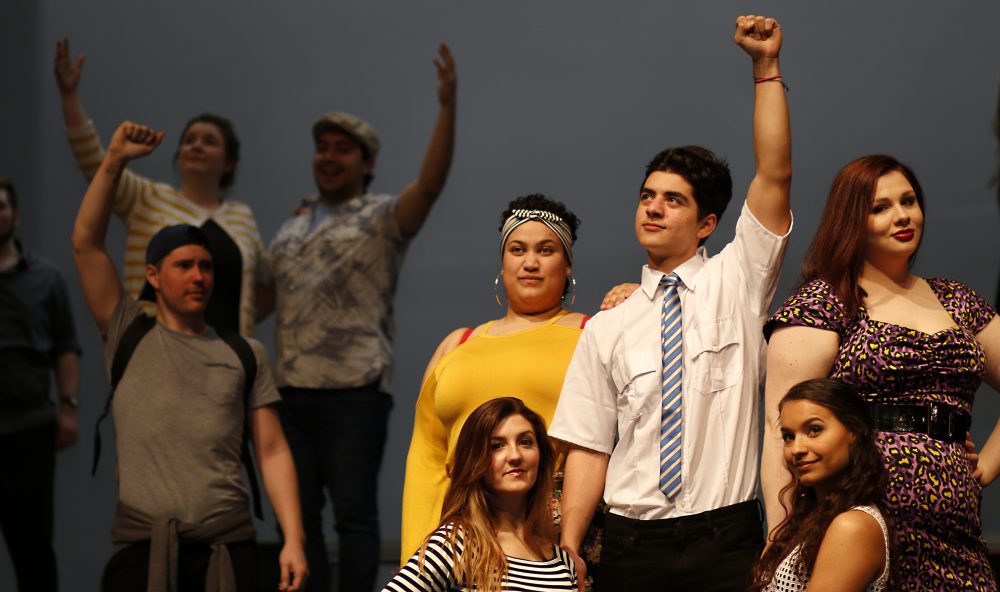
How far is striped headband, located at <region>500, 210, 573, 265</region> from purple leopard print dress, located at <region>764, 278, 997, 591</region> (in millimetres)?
695

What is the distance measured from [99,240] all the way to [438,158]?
1214 millimetres

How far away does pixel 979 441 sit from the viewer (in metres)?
5.05

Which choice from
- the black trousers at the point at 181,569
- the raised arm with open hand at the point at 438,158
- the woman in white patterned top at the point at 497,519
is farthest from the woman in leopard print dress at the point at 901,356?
the raised arm with open hand at the point at 438,158

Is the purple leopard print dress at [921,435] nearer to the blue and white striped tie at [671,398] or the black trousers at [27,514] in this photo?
the blue and white striped tie at [671,398]

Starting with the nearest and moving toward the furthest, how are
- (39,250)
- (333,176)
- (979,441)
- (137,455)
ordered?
(137,455), (333,176), (979,441), (39,250)

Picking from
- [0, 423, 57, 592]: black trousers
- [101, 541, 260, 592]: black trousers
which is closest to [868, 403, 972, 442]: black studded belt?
[101, 541, 260, 592]: black trousers

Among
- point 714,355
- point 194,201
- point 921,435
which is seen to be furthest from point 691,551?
point 194,201

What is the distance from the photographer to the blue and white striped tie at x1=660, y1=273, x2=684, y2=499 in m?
2.85

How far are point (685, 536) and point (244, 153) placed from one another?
137 inches

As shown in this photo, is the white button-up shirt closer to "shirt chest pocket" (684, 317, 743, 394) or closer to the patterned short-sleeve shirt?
"shirt chest pocket" (684, 317, 743, 394)

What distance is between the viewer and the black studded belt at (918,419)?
9.13ft

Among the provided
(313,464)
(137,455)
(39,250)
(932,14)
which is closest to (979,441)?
(932,14)

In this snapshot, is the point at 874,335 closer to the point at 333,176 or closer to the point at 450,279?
the point at 333,176

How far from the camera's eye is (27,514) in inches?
194
